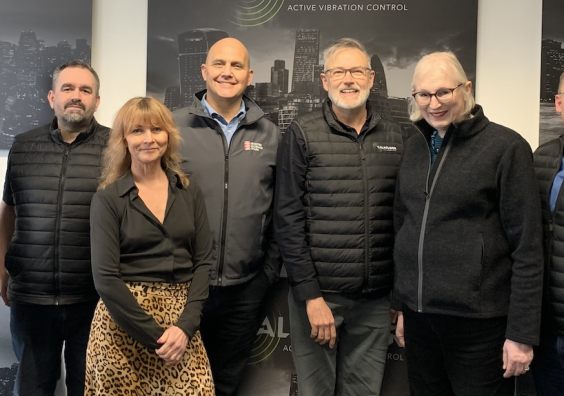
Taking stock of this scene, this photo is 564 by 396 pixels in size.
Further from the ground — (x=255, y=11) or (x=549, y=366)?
(x=255, y=11)

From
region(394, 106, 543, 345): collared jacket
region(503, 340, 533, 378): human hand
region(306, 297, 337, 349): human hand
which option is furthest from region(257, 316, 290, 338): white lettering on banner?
region(503, 340, 533, 378): human hand

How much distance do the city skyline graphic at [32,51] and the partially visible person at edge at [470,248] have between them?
187 centimetres

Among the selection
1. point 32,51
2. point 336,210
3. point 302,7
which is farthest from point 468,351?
point 32,51

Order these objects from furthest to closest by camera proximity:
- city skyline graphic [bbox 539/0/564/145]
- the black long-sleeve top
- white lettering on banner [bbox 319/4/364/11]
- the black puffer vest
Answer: white lettering on banner [bbox 319/4/364/11], city skyline graphic [bbox 539/0/564/145], the black puffer vest, the black long-sleeve top

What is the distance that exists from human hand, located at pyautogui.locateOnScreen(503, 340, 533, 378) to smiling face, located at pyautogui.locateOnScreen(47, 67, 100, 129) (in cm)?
191

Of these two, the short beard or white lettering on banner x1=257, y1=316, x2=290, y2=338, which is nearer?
the short beard

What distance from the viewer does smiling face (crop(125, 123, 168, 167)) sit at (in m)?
1.90

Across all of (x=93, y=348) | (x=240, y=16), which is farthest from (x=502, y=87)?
(x=93, y=348)

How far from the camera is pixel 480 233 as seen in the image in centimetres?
173

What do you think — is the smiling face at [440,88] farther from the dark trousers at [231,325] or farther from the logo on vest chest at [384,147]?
the dark trousers at [231,325]

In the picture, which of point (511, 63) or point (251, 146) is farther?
point (511, 63)

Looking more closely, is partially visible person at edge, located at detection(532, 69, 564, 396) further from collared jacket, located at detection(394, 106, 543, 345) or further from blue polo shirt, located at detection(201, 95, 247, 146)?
blue polo shirt, located at detection(201, 95, 247, 146)

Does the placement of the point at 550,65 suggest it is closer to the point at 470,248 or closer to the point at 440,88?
the point at 440,88

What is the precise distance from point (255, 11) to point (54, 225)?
145cm
